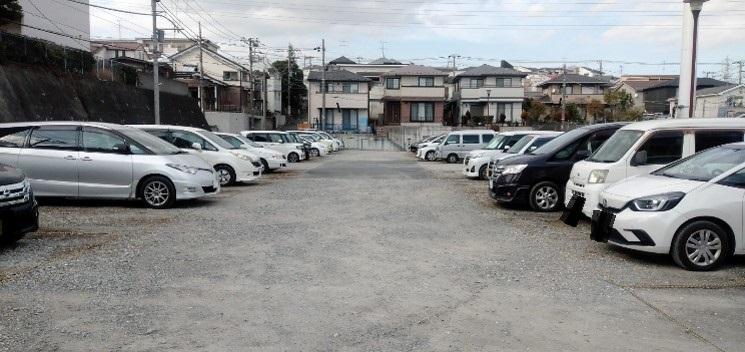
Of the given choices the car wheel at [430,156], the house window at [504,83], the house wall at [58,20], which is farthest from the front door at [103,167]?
the house window at [504,83]

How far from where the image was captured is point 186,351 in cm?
425

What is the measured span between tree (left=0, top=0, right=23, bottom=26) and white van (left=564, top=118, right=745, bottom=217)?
3043cm

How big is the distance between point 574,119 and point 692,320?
57.0 m

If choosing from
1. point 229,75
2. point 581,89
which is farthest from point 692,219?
point 229,75

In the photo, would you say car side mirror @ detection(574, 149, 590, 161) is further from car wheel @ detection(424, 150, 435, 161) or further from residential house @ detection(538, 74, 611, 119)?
residential house @ detection(538, 74, 611, 119)

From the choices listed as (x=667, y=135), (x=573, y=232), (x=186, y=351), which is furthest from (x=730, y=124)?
(x=186, y=351)

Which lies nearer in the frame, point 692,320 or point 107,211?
point 692,320

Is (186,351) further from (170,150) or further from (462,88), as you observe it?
(462,88)

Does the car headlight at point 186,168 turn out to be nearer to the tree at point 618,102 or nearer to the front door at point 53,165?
the front door at point 53,165

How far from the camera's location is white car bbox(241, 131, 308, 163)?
29891 mm

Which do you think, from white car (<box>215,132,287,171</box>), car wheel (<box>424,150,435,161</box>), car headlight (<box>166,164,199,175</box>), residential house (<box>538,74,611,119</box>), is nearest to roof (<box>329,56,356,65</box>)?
residential house (<box>538,74,611,119</box>)

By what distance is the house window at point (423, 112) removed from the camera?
61.1 metres

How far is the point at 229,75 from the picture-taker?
6431 cm

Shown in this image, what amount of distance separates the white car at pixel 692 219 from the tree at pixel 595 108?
5367 cm
